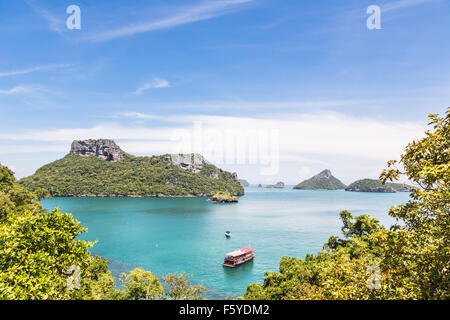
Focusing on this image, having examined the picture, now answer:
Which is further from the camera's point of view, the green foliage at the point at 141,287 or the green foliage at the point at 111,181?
the green foliage at the point at 111,181

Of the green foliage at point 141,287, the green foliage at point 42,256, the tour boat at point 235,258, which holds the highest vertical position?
the green foliage at point 42,256

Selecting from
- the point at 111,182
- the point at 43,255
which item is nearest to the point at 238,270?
the point at 43,255

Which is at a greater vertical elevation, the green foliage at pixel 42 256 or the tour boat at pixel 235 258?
the green foliage at pixel 42 256

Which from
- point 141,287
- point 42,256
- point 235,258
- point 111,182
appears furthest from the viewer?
point 111,182

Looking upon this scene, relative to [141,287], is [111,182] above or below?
above

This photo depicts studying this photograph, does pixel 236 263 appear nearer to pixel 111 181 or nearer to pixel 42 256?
pixel 42 256

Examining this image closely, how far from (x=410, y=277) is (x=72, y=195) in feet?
579

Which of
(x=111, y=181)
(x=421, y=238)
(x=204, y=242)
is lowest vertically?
(x=204, y=242)

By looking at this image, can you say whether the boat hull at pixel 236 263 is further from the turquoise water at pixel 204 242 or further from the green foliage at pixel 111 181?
the green foliage at pixel 111 181

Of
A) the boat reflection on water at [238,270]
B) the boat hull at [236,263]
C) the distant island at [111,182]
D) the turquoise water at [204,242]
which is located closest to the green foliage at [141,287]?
the turquoise water at [204,242]

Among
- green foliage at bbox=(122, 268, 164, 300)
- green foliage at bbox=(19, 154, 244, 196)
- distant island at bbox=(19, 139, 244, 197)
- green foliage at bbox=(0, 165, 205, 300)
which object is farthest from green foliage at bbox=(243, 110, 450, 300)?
green foliage at bbox=(19, 154, 244, 196)

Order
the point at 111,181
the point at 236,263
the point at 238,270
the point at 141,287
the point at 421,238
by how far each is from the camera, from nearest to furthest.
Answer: the point at 421,238 < the point at 141,287 < the point at 238,270 < the point at 236,263 < the point at 111,181

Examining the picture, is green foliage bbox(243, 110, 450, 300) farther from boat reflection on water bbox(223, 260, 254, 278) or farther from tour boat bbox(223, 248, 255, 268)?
tour boat bbox(223, 248, 255, 268)

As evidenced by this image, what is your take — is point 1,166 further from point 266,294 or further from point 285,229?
point 285,229
